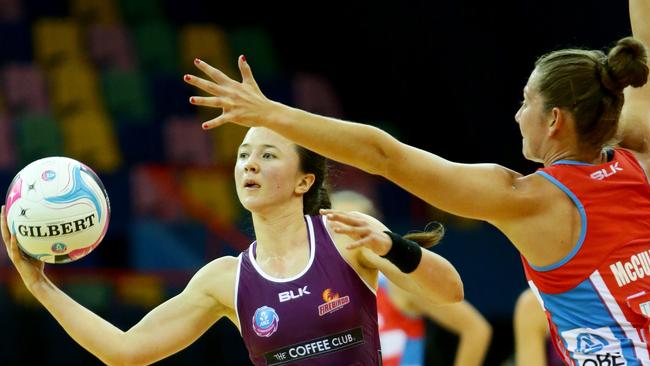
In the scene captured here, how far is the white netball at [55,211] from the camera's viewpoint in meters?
3.75

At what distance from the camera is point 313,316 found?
3.79m

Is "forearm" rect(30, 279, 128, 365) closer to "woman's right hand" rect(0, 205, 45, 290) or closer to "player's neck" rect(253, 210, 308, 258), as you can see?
"woman's right hand" rect(0, 205, 45, 290)

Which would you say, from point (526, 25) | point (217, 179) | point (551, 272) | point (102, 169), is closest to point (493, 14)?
point (526, 25)

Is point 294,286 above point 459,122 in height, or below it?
above

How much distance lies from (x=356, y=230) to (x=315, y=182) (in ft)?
4.03

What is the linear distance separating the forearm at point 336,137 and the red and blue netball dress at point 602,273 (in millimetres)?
Answer: 509

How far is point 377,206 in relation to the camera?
10297 mm

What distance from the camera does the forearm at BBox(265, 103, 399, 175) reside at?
2.80 metres

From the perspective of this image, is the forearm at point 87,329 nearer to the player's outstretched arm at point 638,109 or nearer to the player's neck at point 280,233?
the player's neck at point 280,233

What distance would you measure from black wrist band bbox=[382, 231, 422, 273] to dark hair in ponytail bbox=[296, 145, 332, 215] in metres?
0.92

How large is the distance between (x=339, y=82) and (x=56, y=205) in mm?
9382

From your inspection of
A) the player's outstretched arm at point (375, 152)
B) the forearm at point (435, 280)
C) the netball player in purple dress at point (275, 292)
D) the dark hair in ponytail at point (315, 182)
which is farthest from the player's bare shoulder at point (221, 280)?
the player's outstretched arm at point (375, 152)

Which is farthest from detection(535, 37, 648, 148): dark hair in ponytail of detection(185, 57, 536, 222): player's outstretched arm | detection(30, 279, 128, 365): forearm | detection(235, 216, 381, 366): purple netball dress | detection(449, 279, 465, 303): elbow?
detection(30, 279, 128, 365): forearm

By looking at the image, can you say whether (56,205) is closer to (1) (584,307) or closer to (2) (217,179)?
(1) (584,307)
